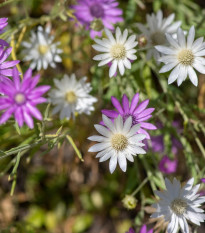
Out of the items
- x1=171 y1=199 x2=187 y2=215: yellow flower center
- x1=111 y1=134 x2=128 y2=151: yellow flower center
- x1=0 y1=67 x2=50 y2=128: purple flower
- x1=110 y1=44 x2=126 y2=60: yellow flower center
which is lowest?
x1=171 y1=199 x2=187 y2=215: yellow flower center

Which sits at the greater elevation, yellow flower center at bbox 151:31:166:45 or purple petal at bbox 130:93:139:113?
yellow flower center at bbox 151:31:166:45

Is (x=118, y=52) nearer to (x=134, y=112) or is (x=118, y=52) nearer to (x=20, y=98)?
(x=134, y=112)

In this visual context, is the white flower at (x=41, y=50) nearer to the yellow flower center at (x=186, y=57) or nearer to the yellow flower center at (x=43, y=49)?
the yellow flower center at (x=43, y=49)

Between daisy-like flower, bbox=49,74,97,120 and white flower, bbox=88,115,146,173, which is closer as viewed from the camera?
white flower, bbox=88,115,146,173

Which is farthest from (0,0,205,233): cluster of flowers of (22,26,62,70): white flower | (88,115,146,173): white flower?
(22,26,62,70): white flower

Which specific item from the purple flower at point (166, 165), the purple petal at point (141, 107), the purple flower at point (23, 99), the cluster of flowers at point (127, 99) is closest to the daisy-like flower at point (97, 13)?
the cluster of flowers at point (127, 99)

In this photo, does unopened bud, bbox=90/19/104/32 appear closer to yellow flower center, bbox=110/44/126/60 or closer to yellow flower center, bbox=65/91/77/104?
yellow flower center, bbox=110/44/126/60
